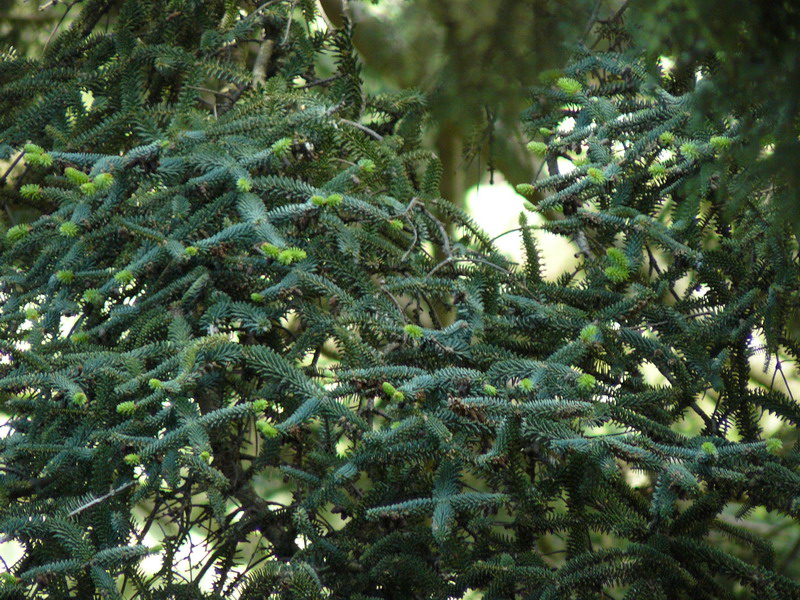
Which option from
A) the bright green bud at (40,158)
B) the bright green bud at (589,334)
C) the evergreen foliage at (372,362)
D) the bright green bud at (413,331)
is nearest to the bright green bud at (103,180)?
the evergreen foliage at (372,362)

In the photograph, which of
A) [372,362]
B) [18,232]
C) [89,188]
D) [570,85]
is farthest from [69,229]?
[570,85]

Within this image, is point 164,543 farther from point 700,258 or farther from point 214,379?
point 700,258

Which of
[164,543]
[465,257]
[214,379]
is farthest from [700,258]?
[164,543]

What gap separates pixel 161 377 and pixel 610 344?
91 cm

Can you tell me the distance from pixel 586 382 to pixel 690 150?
731 mm

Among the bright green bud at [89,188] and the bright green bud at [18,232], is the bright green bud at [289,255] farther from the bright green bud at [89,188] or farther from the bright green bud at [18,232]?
the bright green bud at [18,232]

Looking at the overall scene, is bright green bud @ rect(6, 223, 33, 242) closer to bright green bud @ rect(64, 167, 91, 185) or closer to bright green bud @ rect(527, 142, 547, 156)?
bright green bud @ rect(64, 167, 91, 185)

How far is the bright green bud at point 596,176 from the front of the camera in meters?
1.76

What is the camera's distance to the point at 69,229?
1709mm

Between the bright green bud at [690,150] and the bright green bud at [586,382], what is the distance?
2.31 ft

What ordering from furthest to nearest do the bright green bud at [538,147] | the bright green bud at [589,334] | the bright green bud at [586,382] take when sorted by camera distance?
the bright green bud at [538,147], the bright green bud at [589,334], the bright green bud at [586,382]

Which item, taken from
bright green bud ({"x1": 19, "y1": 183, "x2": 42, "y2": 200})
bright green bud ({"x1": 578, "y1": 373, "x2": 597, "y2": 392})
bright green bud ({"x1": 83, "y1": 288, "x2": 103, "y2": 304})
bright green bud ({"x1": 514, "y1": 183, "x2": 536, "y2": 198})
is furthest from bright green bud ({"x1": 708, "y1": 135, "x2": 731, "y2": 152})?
bright green bud ({"x1": 19, "y1": 183, "x2": 42, "y2": 200})

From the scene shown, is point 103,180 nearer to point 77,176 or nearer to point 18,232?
point 77,176

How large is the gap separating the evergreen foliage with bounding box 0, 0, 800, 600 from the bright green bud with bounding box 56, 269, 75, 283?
0.02 metres
